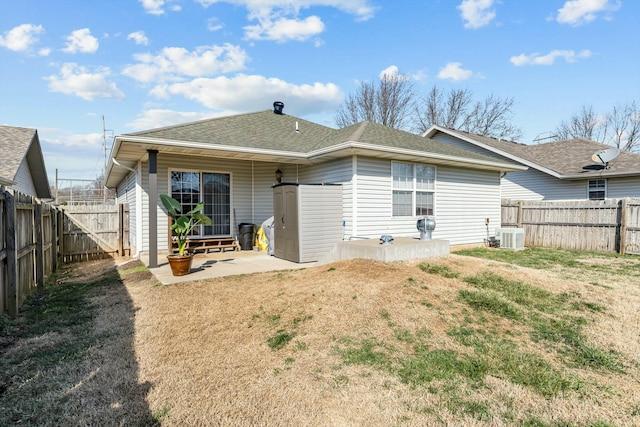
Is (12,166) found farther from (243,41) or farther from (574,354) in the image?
(574,354)

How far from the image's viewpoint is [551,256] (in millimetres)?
9969

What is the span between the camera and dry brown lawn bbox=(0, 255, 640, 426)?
2.54 meters

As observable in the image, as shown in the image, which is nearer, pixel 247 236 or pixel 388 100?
pixel 247 236

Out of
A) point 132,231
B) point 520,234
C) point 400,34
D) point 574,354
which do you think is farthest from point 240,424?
point 400,34

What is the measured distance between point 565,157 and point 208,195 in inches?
600

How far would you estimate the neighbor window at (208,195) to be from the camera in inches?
399

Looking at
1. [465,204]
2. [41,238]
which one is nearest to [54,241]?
[41,238]

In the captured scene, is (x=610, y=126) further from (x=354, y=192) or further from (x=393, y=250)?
(x=393, y=250)

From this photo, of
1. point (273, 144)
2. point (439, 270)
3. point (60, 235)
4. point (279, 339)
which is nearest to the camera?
point (279, 339)

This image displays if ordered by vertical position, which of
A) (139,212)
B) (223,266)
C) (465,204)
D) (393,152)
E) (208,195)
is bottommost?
(223,266)

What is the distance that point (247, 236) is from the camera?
34.8 ft

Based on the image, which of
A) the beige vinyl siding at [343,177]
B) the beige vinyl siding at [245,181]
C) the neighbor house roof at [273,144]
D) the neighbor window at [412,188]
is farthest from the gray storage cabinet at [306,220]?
the beige vinyl siding at [245,181]

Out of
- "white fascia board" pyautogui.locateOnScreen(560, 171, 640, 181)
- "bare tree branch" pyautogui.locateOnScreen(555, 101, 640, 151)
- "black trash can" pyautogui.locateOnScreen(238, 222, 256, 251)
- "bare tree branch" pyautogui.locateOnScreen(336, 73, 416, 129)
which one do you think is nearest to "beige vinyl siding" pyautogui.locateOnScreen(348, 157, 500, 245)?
"black trash can" pyautogui.locateOnScreen(238, 222, 256, 251)

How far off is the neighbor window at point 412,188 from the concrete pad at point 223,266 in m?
3.15
